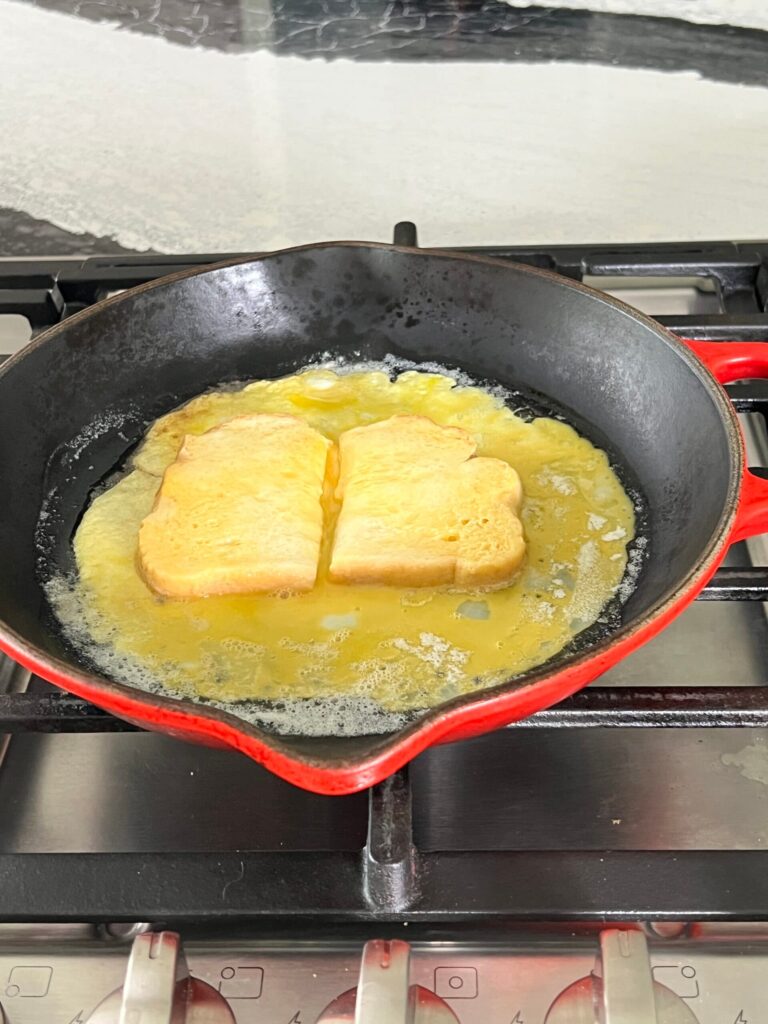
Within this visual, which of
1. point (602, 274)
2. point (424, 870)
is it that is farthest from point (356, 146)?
point (424, 870)

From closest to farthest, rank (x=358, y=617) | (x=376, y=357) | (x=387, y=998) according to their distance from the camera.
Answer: (x=387, y=998) < (x=358, y=617) < (x=376, y=357)

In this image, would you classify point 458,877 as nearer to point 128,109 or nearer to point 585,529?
point 585,529

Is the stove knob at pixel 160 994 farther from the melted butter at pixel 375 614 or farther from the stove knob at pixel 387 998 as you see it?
the melted butter at pixel 375 614

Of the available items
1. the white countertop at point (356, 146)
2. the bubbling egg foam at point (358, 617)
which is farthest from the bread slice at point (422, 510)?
the white countertop at point (356, 146)

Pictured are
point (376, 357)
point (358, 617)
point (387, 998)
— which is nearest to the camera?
point (387, 998)

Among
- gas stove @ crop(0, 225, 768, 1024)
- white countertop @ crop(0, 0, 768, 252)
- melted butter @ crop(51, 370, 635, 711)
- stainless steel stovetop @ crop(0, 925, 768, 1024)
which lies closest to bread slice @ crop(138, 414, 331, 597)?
melted butter @ crop(51, 370, 635, 711)

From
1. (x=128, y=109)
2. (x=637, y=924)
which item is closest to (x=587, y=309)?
(x=637, y=924)

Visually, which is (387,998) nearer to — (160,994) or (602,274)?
(160,994)

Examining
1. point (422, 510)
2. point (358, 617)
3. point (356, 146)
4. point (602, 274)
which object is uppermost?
point (356, 146)
